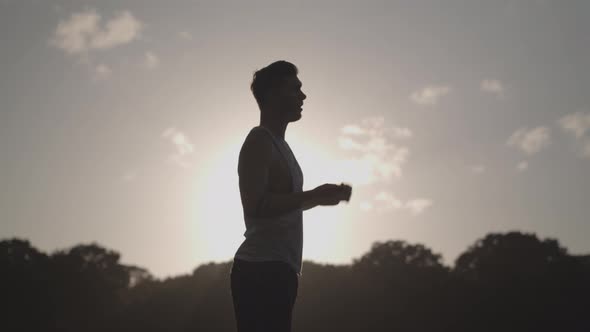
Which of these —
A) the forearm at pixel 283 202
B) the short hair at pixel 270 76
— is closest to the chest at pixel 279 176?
the forearm at pixel 283 202

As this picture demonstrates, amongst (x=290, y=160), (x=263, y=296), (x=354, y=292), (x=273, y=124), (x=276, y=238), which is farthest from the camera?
(x=354, y=292)

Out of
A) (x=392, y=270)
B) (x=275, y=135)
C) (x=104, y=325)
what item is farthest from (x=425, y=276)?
(x=275, y=135)

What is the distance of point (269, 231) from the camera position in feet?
12.9

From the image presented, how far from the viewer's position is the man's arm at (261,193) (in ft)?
12.5

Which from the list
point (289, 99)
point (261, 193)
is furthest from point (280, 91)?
point (261, 193)

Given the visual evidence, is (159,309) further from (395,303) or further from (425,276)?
(425,276)

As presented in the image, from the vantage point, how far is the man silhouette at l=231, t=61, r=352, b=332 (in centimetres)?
380

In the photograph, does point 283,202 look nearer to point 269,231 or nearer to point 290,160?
point 269,231

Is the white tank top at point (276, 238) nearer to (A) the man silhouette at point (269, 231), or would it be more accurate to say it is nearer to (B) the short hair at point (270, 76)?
(A) the man silhouette at point (269, 231)

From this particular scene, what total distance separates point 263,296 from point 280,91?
1.47 metres

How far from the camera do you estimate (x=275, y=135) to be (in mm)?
4312

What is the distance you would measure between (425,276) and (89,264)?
3722 cm

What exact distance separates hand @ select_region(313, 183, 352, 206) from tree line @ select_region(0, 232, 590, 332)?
41.1m

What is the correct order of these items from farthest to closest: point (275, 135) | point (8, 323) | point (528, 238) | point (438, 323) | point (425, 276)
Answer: point (528, 238)
point (425, 276)
point (8, 323)
point (438, 323)
point (275, 135)
